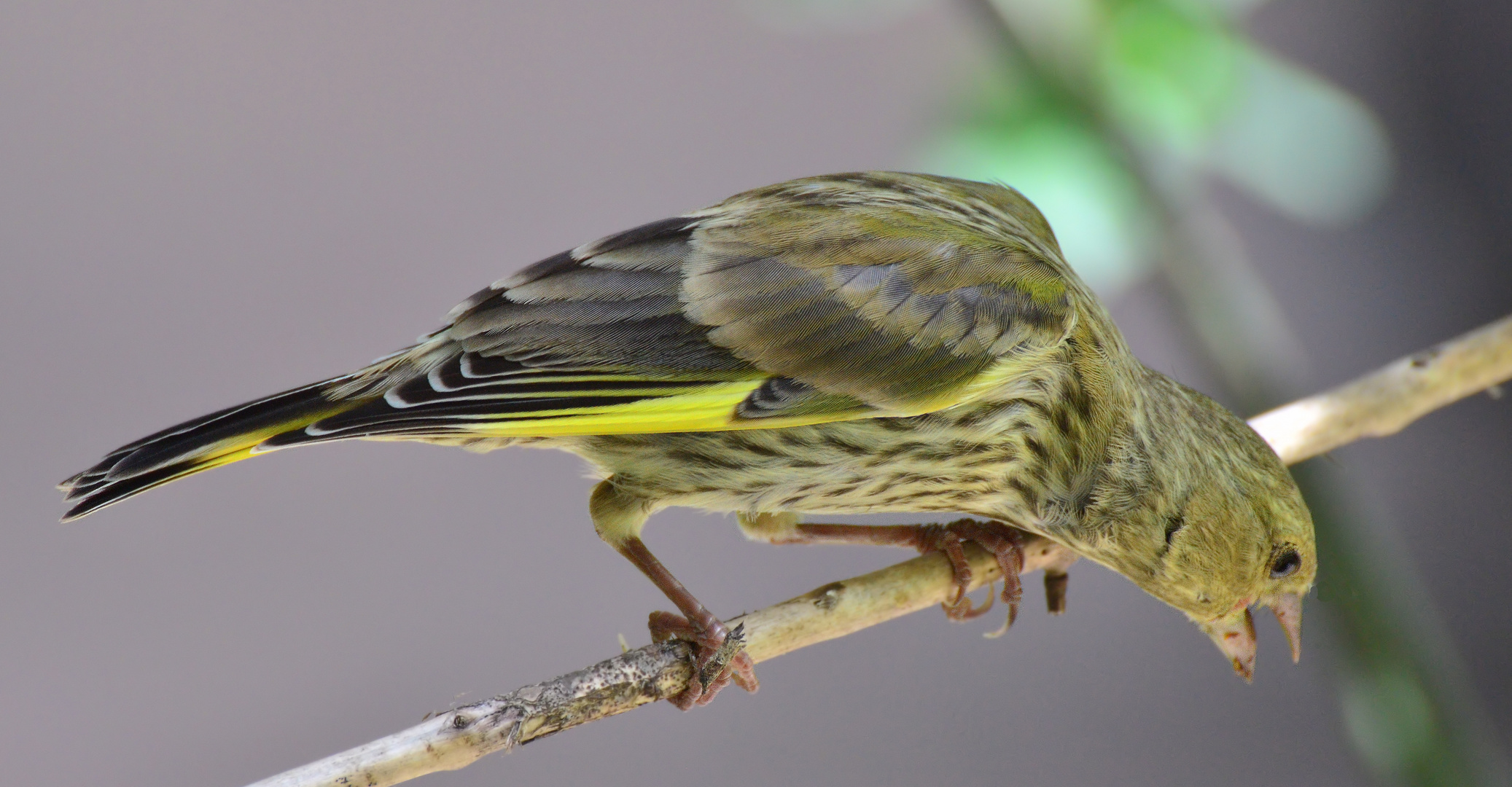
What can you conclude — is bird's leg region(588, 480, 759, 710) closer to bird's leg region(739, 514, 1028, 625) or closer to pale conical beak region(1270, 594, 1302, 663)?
bird's leg region(739, 514, 1028, 625)

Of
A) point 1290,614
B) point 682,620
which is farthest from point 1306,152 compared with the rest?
point 682,620

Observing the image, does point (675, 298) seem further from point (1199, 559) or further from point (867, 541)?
point (1199, 559)

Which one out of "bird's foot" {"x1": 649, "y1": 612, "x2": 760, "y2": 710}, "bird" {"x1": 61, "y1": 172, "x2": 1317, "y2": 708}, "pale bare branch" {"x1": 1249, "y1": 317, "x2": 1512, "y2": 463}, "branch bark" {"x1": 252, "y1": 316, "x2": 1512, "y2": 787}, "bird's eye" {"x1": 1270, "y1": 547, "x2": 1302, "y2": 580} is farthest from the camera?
"pale bare branch" {"x1": 1249, "y1": 317, "x2": 1512, "y2": 463}

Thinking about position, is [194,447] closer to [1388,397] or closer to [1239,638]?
[1239,638]

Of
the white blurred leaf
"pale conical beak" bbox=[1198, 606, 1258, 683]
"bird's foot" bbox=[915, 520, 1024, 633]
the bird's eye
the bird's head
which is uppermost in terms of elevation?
the white blurred leaf

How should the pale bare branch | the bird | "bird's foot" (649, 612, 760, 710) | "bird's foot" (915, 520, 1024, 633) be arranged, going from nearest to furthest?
the bird < "bird's foot" (649, 612, 760, 710) < "bird's foot" (915, 520, 1024, 633) < the pale bare branch

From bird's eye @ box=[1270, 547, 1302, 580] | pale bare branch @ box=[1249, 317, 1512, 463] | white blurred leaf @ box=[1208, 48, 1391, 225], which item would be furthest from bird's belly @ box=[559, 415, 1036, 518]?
white blurred leaf @ box=[1208, 48, 1391, 225]

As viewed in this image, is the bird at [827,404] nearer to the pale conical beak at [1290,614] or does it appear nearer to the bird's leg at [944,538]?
the pale conical beak at [1290,614]
